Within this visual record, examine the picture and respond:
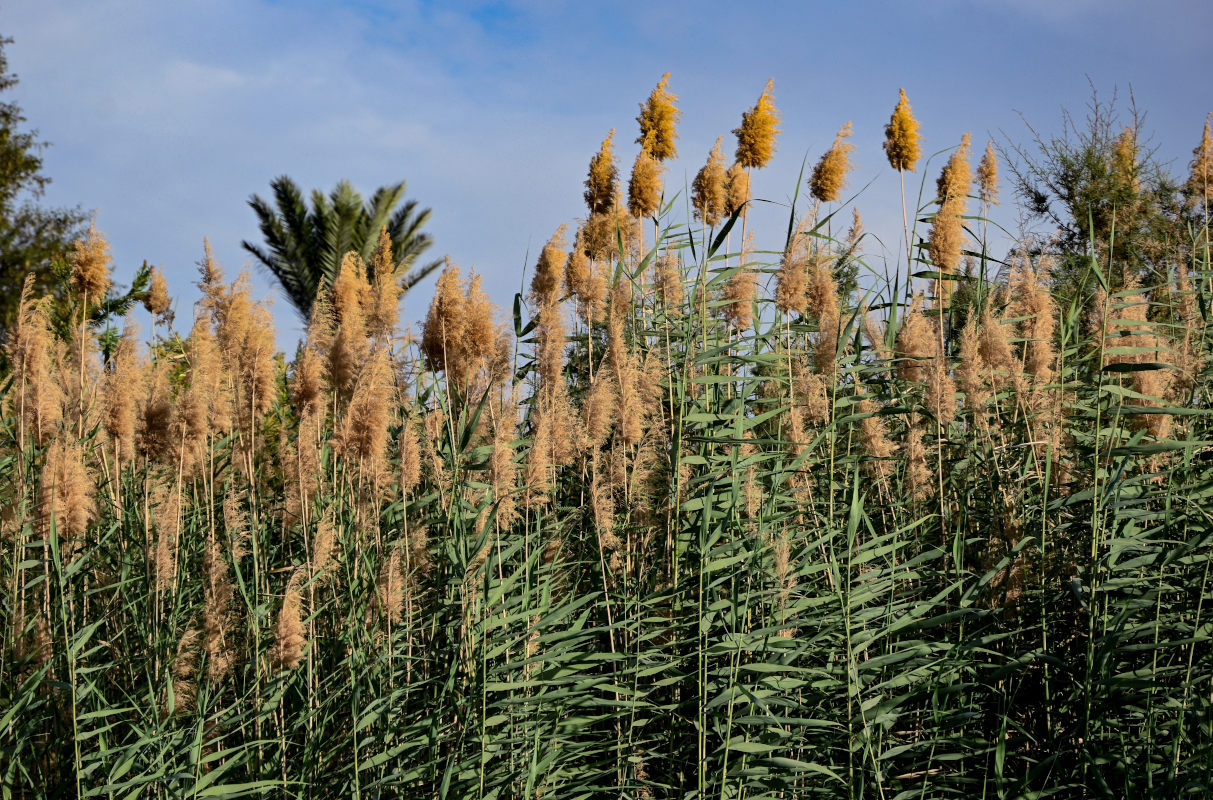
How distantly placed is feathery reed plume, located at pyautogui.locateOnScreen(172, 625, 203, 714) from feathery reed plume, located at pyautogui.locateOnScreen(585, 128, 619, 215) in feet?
9.60

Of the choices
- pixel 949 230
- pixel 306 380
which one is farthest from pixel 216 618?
pixel 949 230

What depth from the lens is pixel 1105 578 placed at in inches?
133

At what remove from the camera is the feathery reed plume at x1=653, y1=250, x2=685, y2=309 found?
4547 millimetres

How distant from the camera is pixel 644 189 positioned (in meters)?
5.08

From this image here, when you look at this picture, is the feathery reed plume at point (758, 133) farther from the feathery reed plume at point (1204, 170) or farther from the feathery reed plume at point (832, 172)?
the feathery reed plume at point (1204, 170)

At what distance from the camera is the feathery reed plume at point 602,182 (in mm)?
5168

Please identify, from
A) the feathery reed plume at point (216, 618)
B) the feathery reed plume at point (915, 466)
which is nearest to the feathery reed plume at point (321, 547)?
the feathery reed plume at point (216, 618)

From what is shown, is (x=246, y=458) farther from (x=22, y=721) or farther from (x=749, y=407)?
(x=749, y=407)

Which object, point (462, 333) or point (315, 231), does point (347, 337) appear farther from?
point (315, 231)

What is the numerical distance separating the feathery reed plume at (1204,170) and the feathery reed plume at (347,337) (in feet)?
14.0

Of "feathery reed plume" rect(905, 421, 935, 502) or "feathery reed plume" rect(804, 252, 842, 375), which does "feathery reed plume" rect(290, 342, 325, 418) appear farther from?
"feathery reed plume" rect(905, 421, 935, 502)

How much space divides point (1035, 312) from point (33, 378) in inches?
164

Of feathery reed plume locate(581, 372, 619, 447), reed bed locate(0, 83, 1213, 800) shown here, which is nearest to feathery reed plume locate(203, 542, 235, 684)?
reed bed locate(0, 83, 1213, 800)

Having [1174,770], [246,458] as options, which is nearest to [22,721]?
[246,458]
